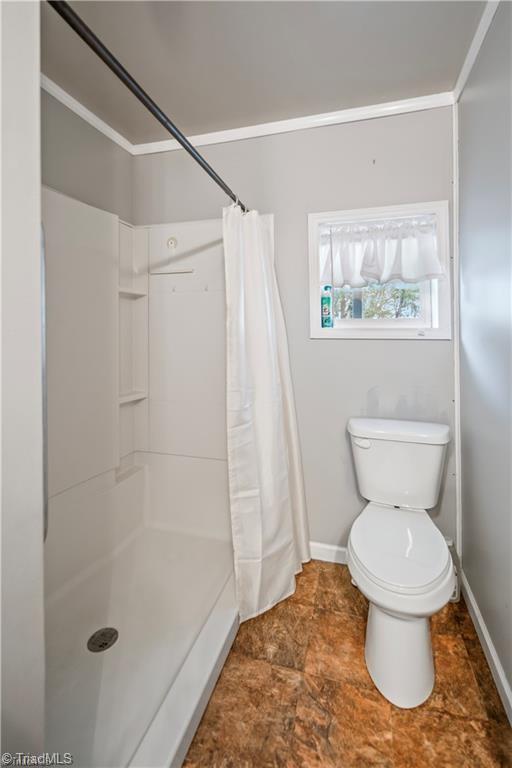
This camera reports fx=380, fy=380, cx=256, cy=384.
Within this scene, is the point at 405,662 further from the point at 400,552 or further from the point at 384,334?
the point at 384,334

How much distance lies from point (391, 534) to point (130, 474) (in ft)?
4.67

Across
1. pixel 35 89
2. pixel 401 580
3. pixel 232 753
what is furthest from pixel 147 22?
pixel 232 753

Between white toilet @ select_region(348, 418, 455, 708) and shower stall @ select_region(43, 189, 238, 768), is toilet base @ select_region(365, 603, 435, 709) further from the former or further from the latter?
shower stall @ select_region(43, 189, 238, 768)

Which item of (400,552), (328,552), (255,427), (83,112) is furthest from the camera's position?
(328,552)

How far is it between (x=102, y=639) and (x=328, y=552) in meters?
1.18

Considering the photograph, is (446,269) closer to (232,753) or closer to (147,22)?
(147,22)

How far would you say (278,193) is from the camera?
2062 millimetres

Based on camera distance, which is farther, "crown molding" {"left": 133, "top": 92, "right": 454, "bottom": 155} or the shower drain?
"crown molding" {"left": 133, "top": 92, "right": 454, "bottom": 155}

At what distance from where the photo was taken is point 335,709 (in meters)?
1.31

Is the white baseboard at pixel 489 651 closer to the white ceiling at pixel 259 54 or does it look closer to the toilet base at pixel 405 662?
the toilet base at pixel 405 662

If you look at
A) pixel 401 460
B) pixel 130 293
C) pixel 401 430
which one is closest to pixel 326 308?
pixel 401 430

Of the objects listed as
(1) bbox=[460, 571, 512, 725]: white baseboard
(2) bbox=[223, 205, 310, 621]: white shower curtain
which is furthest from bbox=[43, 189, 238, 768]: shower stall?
(1) bbox=[460, 571, 512, 725]: white baseboard

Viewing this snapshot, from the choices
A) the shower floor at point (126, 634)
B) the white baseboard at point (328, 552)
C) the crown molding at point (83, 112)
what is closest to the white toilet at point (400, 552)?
the white baseboard at point (328, 552)

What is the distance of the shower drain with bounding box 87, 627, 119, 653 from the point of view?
152cm
